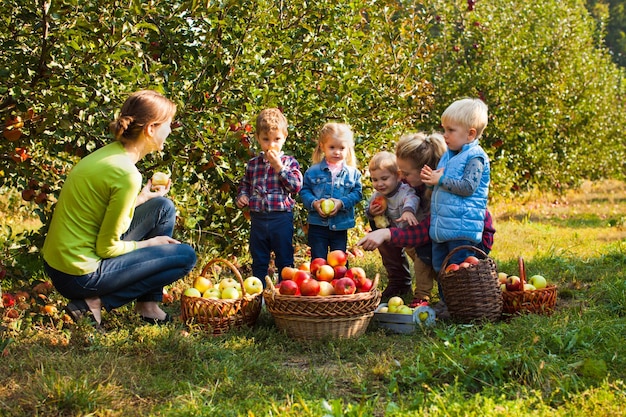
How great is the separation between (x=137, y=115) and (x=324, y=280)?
141 cm

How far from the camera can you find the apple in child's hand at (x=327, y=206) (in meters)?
4.96

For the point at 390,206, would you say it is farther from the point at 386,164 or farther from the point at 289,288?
the point at 289,288

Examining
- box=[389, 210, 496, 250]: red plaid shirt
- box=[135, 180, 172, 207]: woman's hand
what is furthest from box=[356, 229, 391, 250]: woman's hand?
box=[135, 180, 172, 207]: woman's hand

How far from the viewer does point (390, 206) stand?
511 cm

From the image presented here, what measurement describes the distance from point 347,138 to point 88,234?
1.98 meters

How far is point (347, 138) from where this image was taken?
16.8ft

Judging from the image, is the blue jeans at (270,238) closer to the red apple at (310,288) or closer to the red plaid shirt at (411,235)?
the red plaid shirt at (411,235)

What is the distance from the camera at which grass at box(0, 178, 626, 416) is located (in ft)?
9.37

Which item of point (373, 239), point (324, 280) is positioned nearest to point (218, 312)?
point (324, 280)

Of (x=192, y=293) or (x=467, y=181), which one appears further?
(x=467, y=181)

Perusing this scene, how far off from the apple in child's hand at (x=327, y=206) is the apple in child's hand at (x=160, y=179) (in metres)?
1.07

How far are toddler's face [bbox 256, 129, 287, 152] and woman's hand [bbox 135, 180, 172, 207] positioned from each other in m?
0.67

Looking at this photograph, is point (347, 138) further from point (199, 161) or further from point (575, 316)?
Answer: point (575, 316)

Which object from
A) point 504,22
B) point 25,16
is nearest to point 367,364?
point 25,16
